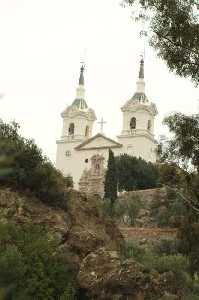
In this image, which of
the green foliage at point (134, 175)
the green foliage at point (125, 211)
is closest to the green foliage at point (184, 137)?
the green foliage at point (125, 211)

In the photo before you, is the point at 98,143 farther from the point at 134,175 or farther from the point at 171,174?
the point at 171,174

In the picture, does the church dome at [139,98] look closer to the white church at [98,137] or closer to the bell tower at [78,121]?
the white church at [98,137]

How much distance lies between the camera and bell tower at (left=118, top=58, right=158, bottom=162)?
7325 centimetres

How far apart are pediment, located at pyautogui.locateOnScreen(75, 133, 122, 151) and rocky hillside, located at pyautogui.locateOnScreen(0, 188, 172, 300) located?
166 ft

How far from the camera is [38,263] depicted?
607 inches

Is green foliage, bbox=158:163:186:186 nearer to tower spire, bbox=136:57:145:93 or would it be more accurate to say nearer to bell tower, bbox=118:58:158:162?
bell tower, bbox=118:58:158:162

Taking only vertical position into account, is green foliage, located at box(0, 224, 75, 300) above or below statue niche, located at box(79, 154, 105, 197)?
below

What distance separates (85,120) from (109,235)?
194 ft

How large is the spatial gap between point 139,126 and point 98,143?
5871mm

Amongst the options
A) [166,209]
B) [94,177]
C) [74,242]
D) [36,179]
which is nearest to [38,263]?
[74,242]

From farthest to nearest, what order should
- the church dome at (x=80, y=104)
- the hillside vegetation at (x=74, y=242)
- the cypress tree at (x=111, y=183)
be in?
the church dome at (x=80, y=104) < the cypress tree at (x=111, y=183) < the hillside vegetation at (x=74, y=242)

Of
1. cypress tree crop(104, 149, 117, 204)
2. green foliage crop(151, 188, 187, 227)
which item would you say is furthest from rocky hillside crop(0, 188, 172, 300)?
cypress tree crop(104, 149, 117, 204)

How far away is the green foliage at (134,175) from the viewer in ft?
200

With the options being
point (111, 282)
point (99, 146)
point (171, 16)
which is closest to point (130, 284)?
point (111, 282)
